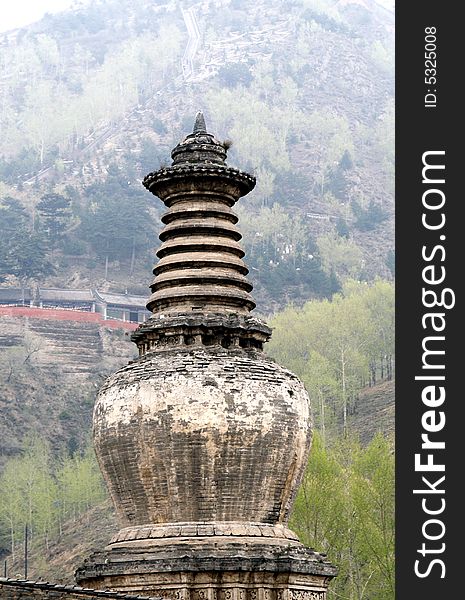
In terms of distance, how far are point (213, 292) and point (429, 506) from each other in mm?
3920

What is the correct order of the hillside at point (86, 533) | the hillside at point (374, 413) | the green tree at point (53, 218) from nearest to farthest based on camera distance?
the hillside at point (86, 533)
the hillside at point (374, 413)
the green tree at point (53, 218)

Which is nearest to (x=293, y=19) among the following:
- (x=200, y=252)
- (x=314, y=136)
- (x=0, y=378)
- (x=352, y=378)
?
(x=314, y=136)

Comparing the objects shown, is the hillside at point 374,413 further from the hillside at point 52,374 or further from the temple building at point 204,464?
the temple building at point 204,464

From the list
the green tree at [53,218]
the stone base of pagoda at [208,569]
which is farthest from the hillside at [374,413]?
the green tree at [53,218]

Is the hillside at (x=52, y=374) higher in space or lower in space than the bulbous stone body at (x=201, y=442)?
higher

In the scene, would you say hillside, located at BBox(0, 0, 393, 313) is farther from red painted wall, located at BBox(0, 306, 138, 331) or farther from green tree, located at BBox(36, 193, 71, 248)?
red painted wall, located at BBox(0, 306, 138, 331)

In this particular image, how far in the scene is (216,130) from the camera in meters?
149

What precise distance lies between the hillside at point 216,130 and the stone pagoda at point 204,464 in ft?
299

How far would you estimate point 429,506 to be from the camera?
13.5m

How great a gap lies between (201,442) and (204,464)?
248 mm

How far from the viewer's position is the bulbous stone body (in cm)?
1437

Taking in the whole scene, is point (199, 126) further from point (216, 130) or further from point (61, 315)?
point (216, 130)

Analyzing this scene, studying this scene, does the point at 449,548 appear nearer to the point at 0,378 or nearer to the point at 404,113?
the point at 404,113

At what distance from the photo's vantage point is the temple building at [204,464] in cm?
1395
